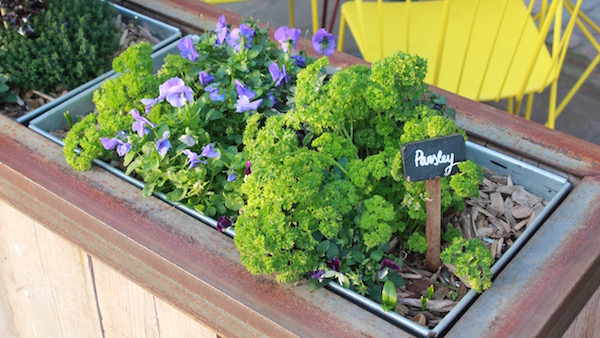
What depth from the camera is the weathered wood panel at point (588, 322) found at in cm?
119

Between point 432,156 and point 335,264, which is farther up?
point 432,156

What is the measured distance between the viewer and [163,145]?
1.28m

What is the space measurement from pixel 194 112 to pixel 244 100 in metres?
0.10

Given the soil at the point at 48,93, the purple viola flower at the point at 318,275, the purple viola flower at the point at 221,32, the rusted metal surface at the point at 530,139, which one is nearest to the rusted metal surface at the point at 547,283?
the rusted metal surface at the point at 530,139

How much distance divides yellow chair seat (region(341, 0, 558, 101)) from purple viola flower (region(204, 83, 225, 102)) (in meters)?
0.78

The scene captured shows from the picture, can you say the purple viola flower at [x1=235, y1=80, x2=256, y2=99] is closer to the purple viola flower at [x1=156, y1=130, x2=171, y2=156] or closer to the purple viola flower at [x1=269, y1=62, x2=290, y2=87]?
the purple viola flower at [x1=269, y1=62, x2=290, y2=87]

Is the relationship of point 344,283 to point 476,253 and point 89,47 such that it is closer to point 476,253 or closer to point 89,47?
point 476,253

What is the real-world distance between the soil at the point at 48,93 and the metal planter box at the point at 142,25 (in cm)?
1

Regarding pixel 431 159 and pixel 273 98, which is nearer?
pixel 431 159

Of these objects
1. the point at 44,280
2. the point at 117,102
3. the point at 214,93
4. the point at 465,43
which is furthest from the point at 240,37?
the point at 465,43

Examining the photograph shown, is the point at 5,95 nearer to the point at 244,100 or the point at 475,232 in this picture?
the point at 244,100

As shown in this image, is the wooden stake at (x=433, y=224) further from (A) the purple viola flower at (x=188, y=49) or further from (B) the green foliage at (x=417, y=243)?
(A) the purple viola flower at (x=188, y=49)

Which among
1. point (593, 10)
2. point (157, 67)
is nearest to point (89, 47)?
point (157, 67)

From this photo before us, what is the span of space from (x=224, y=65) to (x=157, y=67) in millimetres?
343
